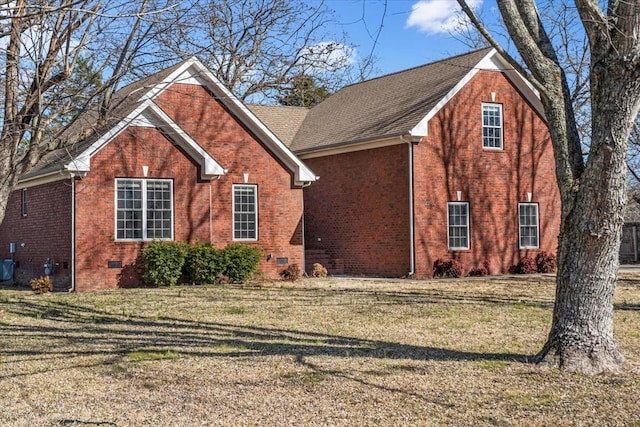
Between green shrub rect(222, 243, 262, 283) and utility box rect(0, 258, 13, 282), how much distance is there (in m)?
7.72

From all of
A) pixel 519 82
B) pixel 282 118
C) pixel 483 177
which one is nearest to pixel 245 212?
pixel 483 177

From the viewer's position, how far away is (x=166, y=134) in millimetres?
20953

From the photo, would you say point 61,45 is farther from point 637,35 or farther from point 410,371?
point 637,35

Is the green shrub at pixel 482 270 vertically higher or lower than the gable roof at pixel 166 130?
lower

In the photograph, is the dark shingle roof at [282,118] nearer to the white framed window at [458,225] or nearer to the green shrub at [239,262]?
the white framed window at [458,225]

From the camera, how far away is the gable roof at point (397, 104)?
23422 millimetres

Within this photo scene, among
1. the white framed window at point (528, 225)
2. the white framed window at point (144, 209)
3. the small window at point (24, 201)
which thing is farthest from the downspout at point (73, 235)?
the white framed window at point (528, 225)

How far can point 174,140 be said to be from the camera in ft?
69.4

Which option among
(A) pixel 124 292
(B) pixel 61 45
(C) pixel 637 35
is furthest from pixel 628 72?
(A) pixel 124 292

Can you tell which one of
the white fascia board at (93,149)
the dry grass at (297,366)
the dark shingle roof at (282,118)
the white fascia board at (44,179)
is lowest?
the dry grass at (297,366)

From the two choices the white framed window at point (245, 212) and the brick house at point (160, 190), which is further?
the white framed window at point (245, 212)

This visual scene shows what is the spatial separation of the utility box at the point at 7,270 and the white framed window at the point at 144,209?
5882 mm

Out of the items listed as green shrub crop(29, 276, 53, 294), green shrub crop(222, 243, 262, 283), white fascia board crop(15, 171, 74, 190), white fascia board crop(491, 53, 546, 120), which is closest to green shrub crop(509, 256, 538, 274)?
white fascia board crop(491, 53, 546, 120)

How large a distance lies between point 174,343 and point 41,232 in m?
12.6
